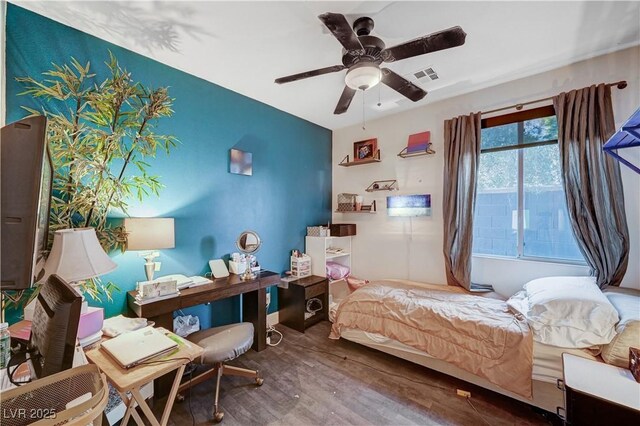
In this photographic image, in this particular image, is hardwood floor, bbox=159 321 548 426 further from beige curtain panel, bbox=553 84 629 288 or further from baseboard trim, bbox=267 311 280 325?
beige curtain panel, bbox=553 84 629 288

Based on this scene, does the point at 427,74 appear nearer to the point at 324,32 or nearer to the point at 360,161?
the point at 324,32

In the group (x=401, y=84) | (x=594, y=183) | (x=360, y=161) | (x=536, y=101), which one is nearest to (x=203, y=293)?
(x=401, y=84)

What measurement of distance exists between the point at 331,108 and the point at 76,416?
3259 mm

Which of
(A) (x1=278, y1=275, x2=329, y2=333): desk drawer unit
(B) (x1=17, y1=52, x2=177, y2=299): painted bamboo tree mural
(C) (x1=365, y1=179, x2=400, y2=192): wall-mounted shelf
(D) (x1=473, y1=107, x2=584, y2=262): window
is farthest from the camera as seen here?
(C) (x1=365, y1=179, x2=400, y2=192): wall-mounted shelf

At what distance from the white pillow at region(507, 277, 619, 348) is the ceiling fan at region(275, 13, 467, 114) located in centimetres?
183

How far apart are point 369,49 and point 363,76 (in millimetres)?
155

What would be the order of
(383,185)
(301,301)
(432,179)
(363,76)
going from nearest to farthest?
(363,76) < (301,301) < (432,179) < (383,185)

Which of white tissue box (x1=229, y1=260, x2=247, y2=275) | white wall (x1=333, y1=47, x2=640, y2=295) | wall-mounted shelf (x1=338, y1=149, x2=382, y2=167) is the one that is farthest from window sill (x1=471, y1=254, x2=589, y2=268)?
white tissue box (x1=229, y1=260, x2=247, y2=275)

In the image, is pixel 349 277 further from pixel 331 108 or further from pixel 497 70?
pixel 497 70

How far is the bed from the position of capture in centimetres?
163

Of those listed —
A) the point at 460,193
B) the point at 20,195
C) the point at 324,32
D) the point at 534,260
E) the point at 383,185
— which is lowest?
the point at 534,260

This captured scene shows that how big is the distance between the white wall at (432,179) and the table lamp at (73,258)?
2.82 meters

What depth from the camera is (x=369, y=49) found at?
62.5 inches

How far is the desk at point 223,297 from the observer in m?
1.80
